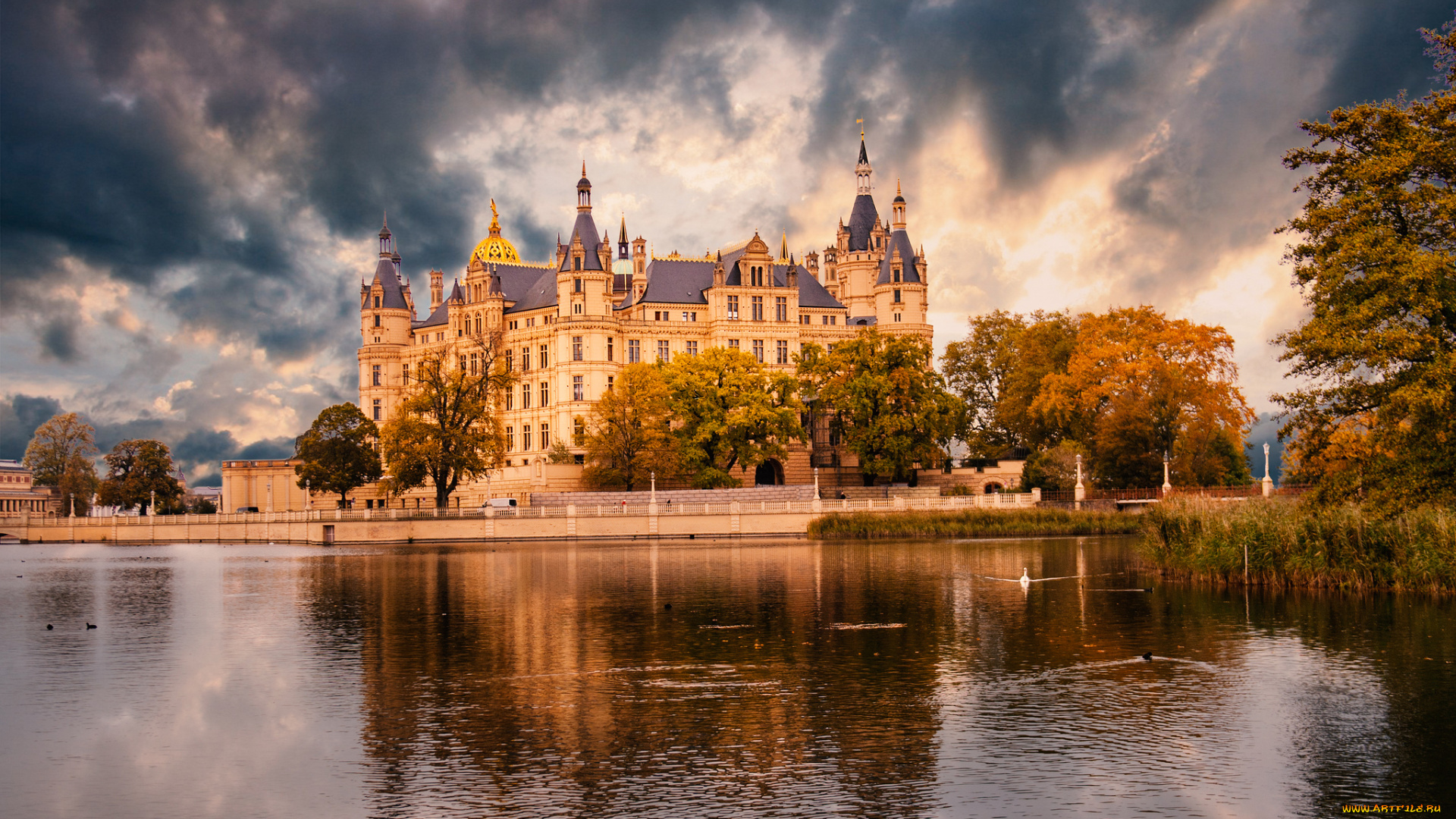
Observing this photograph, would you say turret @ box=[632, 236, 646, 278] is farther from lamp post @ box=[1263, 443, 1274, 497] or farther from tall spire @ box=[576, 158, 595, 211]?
lamp post @ box=[1263, 443, 1274, 497]

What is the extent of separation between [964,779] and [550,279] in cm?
8766

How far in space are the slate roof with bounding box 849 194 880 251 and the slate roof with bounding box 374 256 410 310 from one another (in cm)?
4027

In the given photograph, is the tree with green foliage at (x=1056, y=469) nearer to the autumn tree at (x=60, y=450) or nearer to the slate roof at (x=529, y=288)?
the slate roof at (x=529, y=288)

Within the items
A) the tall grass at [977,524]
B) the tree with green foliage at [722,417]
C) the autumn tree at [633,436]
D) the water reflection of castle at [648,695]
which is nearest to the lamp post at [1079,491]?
the tall grass at [977,524]

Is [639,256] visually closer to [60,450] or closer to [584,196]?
[584,196]

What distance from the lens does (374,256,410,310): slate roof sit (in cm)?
10856

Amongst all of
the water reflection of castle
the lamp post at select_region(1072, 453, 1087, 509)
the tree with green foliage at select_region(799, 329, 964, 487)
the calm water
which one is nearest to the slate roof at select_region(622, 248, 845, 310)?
the tree with green foliage at select_region(799, 329, 964, 487)

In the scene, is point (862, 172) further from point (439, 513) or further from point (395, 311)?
point (439, 513)

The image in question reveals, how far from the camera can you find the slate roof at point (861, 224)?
10619 cm

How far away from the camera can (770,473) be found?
301 ft

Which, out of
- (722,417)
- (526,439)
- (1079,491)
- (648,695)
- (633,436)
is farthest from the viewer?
(526,439)

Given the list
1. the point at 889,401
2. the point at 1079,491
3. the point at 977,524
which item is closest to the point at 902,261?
the point at 889,401

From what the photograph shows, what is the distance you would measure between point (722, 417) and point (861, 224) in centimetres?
3305

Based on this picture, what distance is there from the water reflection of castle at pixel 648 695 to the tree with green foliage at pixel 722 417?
44.6 metres
